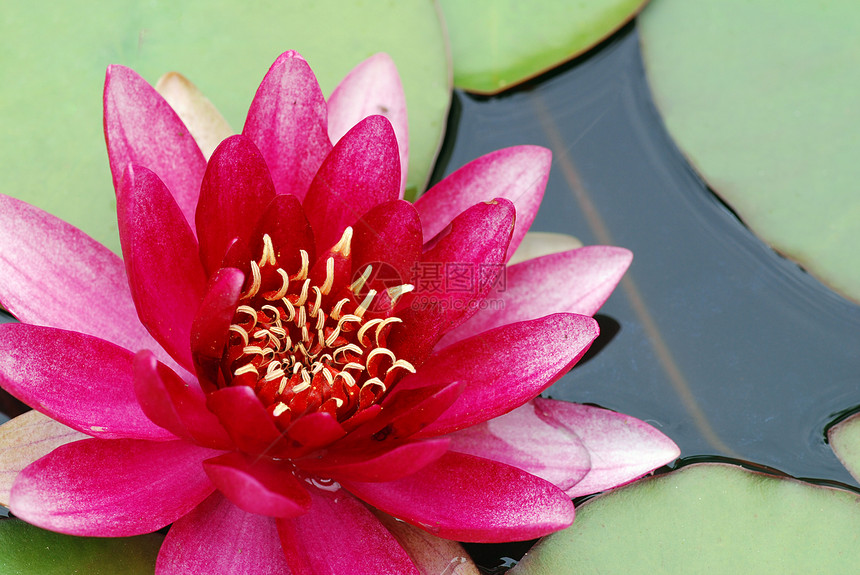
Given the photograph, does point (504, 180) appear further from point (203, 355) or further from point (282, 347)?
point (203, 355)

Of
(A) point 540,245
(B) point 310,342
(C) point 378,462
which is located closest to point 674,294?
(A) point 540,245

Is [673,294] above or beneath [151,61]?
beneath

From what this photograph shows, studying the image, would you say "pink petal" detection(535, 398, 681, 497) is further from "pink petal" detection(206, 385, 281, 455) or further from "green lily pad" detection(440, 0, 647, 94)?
"green lily pad" detection(440, 0, 647, 94)

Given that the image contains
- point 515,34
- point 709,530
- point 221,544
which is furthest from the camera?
point 515,34

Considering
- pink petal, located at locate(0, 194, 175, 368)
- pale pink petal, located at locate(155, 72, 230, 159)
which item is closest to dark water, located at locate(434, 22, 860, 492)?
pale pink petal, located at locate(155, 72, 230, 159)

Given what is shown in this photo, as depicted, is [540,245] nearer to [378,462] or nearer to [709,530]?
[709,530]

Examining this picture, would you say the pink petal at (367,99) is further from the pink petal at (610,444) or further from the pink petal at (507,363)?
the pink petal at (610,444)
